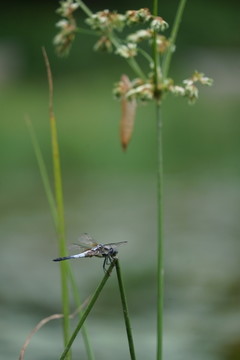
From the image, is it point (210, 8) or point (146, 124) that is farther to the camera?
point (210, 8)

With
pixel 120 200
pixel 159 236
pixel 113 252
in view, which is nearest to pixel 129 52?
pixel 159 236

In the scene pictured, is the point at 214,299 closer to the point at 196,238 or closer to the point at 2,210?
the point at 196,238

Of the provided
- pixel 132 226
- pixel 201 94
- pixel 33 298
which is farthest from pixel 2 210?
pixel 201 94

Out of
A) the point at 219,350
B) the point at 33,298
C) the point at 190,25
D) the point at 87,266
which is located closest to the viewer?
the point at 219,350

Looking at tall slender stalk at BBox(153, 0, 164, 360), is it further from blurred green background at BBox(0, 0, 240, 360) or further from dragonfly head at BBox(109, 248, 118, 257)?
blurred green background at BBox(0, 0, 240, 360)

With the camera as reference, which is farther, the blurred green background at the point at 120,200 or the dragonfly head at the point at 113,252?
the blurred green background at the point at 120,200

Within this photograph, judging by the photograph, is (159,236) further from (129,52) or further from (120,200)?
(120,200)

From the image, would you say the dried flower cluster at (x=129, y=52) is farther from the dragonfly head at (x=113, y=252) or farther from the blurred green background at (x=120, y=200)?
the blurred green background at (x=120, y=200)

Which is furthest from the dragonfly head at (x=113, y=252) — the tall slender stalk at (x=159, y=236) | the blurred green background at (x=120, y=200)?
the blurred green background at (x=120, y=200)
